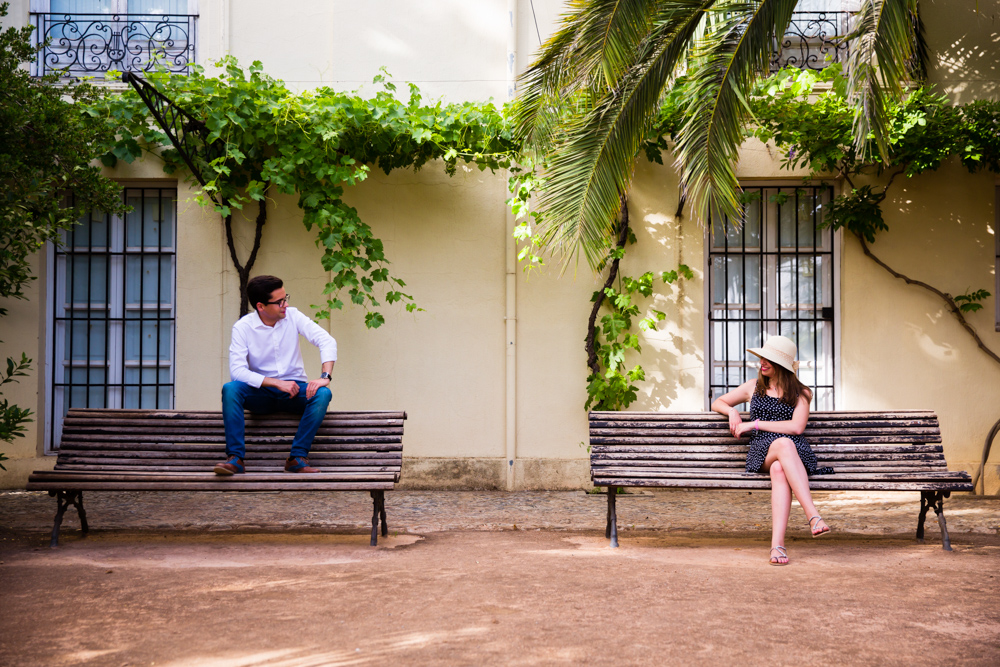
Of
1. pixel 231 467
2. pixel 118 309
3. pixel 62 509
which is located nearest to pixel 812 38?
pixel 231 467

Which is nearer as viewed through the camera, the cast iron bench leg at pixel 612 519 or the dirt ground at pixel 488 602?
the dirt ground at pixel 488 602

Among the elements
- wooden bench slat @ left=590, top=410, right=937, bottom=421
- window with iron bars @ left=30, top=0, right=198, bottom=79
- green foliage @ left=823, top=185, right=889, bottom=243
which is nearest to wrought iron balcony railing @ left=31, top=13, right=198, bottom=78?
window with iron bars @ left=30, top=0, right=198, bottom=79

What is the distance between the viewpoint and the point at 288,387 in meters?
5.34

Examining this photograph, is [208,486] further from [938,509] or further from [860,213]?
[860,213]

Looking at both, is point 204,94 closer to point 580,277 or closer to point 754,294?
point 580,277

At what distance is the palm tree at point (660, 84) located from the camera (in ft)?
16.0

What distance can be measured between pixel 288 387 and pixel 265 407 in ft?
0.95

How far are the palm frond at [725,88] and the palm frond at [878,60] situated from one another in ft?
1.55

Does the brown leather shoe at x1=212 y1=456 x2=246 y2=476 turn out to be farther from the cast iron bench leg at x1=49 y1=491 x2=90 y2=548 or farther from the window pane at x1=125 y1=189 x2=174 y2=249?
the window pane at x1=125 y1=189 x2=174 y2=249

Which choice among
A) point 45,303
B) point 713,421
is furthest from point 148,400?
point 713,421

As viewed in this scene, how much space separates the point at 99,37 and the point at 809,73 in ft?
21.4

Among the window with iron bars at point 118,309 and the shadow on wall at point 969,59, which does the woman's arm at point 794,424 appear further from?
the window with iron bars at point 118,309

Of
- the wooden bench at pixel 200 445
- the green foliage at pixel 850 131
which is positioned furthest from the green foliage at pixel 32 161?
the green foliage at pixel 850 131

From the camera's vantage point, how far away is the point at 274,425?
216 inches
